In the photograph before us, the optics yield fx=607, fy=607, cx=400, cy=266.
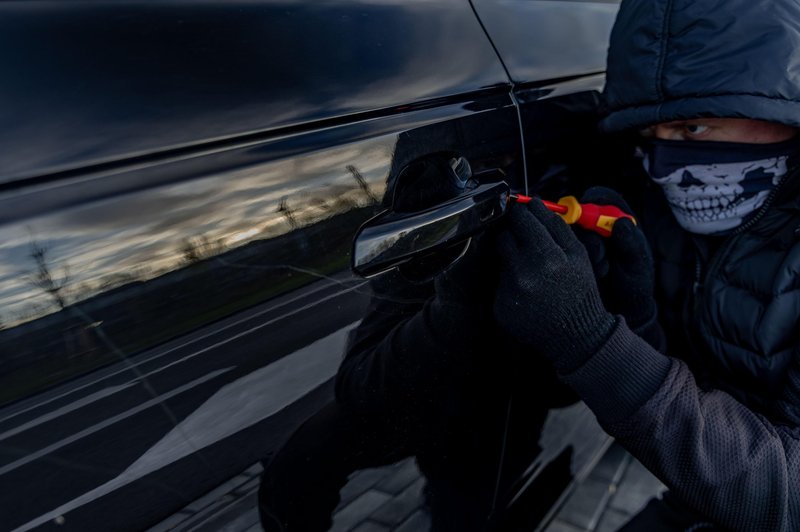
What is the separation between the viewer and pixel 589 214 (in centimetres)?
122

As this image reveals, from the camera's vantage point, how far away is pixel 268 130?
0.78m

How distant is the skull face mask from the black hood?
117 mm

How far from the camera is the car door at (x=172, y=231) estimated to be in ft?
2.03

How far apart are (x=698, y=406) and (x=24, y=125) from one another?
115 cm

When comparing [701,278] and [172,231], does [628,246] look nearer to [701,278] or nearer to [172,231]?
[701,278]

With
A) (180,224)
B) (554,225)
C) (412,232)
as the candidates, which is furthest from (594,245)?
(180,224)

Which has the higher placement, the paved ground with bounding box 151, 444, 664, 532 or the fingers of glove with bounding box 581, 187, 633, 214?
the fingers of glove with bounding box 581, 187, 633, 214

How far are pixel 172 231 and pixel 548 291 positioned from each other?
0.64 m

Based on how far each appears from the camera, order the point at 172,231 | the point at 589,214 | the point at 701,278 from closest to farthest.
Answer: the point at 172,231 → the point at 589,214 → the point at 701,278

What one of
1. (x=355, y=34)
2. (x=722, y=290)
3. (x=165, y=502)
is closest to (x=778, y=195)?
(x=722, y=290)

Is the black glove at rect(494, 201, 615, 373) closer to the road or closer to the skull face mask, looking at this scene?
the road

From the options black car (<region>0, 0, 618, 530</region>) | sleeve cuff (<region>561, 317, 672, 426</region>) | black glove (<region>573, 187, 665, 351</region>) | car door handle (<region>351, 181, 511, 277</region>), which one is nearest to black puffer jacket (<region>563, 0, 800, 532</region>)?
sleeve cuff (<region>561, 317, 672, 426</region>)

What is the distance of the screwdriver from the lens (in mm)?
1194

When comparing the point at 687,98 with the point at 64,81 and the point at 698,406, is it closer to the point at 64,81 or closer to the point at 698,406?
the point at 698,406
